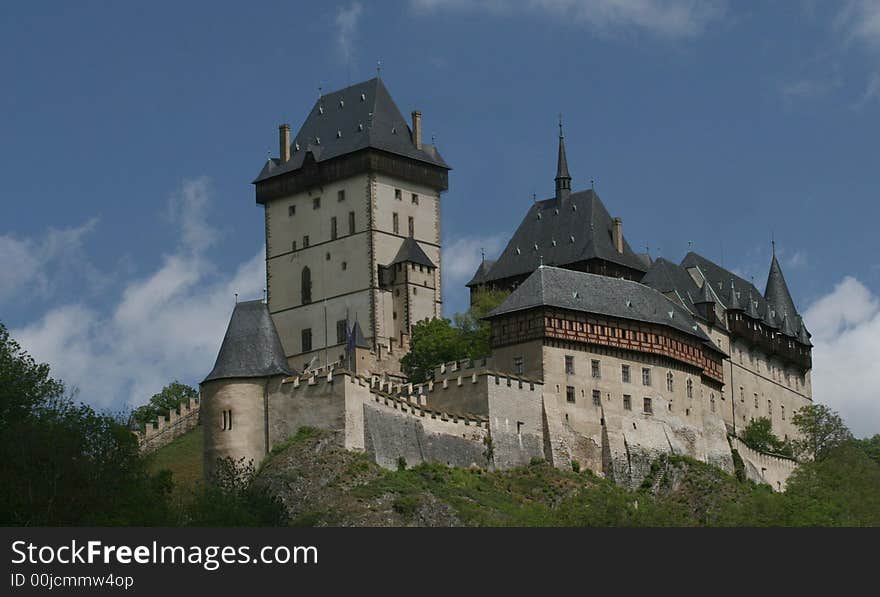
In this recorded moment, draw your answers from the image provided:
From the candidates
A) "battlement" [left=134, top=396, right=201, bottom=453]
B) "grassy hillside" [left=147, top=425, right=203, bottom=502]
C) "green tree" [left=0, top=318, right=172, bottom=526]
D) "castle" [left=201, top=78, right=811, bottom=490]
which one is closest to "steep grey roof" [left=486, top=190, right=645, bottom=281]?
"castle" [left=201, top=78, right=811, bottom=490]

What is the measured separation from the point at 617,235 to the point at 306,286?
1689 centimetres

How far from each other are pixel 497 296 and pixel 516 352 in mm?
15633

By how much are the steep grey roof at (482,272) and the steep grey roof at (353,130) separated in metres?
6.56

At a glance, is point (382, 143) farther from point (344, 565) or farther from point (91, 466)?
point (344, 565)

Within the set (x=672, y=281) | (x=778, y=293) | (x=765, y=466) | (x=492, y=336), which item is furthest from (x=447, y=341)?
(x=778, y=293)

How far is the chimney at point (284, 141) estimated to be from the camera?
427 ft

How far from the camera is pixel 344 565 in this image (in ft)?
196

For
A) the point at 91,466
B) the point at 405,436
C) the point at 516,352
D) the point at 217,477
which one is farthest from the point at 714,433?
the point at 91,466

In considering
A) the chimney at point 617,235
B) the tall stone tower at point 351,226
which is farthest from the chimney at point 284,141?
the chimney at point 617,235

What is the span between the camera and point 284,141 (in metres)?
131

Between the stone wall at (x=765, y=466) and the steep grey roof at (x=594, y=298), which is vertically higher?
the steep grey roof at (x=594, y=298)

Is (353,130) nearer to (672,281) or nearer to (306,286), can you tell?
(306,286)

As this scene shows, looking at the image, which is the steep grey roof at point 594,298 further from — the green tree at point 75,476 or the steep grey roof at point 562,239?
the green tree at point 75,476

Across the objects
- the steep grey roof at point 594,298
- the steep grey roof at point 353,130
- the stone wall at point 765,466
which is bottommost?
→ the stone wall at point 765,466
